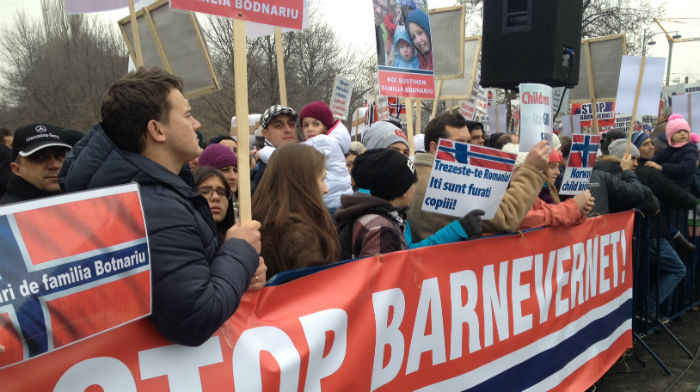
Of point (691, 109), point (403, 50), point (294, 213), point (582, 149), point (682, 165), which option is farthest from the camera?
point (691, 109)

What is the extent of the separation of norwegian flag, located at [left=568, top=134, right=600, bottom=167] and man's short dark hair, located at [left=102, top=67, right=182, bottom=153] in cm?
307

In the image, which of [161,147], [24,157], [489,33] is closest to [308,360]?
[161,147]

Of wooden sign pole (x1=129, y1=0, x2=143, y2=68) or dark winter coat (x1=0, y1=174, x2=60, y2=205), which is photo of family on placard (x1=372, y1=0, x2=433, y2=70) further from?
dark winter coat (x1=0, y1=174, x2=60, y2=205)

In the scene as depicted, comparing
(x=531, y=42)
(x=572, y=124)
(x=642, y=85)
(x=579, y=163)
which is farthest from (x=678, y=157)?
(x=572, y=124)

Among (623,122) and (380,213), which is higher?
(380,213)

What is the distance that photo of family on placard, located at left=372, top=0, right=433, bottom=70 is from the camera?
509cm

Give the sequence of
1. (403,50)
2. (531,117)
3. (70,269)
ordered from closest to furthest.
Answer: (70,269), (531,117), (403,50)

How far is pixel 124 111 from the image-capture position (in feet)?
6.66

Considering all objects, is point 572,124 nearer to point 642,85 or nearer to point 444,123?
point 642,85

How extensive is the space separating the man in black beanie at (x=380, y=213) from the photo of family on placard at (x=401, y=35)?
2.12 metres

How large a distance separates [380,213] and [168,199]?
4.04ft

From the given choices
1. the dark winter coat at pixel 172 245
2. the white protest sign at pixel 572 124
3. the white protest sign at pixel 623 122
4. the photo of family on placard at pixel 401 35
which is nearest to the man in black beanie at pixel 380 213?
the dark winter coat at pixel 172 245

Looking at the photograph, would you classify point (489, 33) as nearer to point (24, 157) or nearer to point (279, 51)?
point (279, 51)

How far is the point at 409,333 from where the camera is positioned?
2.81 metres
